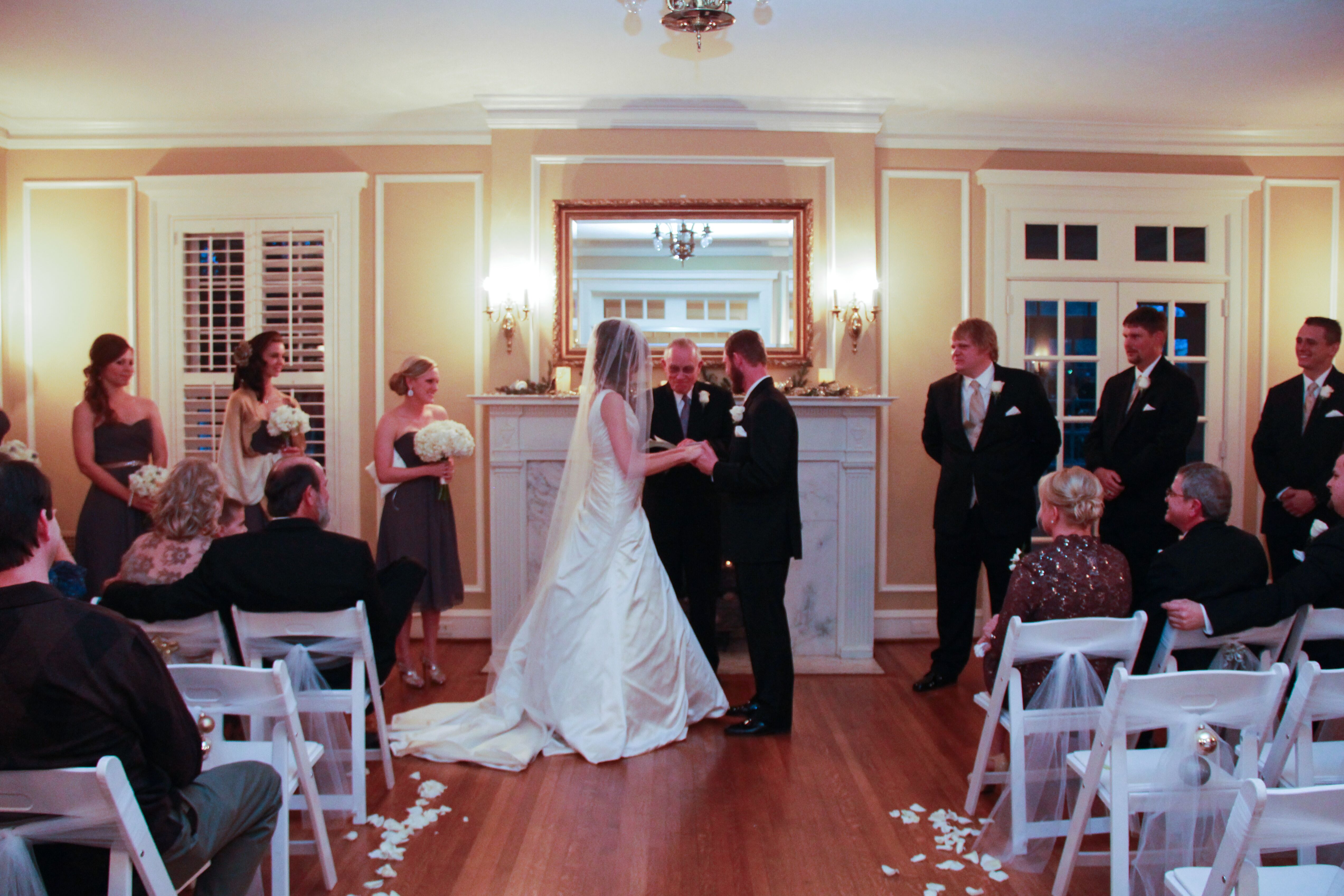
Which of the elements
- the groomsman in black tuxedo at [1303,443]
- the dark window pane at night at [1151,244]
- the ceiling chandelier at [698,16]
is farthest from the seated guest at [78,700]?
the dark window pane at night at [1151,244]

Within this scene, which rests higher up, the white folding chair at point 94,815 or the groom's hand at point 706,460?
the groom's hand at point 706,460

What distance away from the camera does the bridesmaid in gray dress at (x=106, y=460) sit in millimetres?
4750

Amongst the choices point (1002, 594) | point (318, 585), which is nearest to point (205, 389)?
point (318, 585)

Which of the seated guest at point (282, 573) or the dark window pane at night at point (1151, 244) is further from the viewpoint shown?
the dark window pane at night at point (1151, 244)

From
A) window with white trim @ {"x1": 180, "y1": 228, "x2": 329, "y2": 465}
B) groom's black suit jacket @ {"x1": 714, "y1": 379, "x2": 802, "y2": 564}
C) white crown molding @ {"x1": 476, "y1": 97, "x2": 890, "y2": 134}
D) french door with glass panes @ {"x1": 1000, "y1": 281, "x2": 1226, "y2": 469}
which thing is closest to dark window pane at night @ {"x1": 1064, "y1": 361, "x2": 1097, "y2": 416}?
french door with glass panes @ {"x1": 1000, "y1": 281, "x2": 1226, "y2": 469}

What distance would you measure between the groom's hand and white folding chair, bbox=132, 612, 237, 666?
1961mm

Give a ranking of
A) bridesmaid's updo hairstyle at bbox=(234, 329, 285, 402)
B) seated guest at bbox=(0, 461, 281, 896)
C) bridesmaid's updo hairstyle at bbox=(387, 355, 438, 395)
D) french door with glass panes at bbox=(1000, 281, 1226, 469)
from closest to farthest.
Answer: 1. seated guest at bbox=(0, 461, 281, 896)
2. bridesmaid's updo hairstyle at bbox=(387, 355, 438, 395)
3. bridesmaid's updo hairstyle at bbox=(234, 329, 285, 402)
4. french door with glass panes at bbox=(1000, 281, 1226, 469)

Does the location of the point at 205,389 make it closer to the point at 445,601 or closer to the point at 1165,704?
the point at 445,601

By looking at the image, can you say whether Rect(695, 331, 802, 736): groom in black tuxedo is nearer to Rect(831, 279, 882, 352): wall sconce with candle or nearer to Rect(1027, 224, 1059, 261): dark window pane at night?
Rect(831, 279, 882, 352): wall sconce with candle

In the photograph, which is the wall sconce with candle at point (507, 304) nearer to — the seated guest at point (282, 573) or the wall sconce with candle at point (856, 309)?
the wall sconce with candle at point (856, 309)

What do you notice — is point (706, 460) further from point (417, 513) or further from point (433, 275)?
point (433, 275)

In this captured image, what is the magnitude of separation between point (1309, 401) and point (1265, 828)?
3.83 metres

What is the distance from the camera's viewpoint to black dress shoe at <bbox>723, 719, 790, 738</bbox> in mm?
3918

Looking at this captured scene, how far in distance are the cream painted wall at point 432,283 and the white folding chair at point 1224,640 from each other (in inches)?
161
